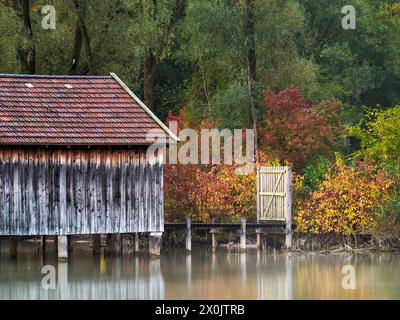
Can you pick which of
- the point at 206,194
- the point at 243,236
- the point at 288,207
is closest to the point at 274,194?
the point at 288,207

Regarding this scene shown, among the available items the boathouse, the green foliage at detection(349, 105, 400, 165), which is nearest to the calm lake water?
the boathouse

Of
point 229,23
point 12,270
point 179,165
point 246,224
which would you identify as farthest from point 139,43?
point 12,270

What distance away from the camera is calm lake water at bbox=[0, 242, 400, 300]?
28234mm

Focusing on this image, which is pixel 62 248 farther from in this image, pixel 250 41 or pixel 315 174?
pixel 250 41

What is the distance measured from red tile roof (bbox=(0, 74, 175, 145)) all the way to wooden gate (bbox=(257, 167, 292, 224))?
549 cm

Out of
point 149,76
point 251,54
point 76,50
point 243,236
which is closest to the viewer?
point 243,236

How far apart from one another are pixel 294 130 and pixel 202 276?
41.0 ft

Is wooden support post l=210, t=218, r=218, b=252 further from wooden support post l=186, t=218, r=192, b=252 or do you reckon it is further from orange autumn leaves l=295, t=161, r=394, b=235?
orange autumn leaves l=295, t=161, r=394, b=235

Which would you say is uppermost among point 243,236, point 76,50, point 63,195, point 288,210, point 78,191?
point 76,50

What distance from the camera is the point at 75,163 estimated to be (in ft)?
114

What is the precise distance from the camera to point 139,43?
45219 millimetres

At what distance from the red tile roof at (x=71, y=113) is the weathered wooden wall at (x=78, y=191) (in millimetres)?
549

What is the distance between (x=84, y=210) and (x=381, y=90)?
1241 inches

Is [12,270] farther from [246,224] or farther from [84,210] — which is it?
[246,224]
